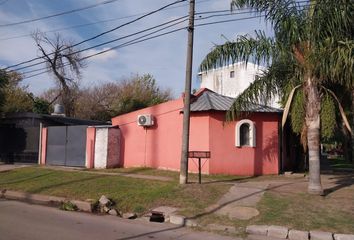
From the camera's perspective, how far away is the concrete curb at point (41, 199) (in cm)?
1298

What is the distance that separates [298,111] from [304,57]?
164 cm

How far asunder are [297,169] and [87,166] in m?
10.2

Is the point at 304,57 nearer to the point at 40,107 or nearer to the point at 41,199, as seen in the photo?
the point at 41,199

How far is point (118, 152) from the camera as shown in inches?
863

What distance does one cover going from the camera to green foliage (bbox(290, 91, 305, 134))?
13508mm

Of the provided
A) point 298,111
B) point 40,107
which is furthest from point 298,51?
point 40,107

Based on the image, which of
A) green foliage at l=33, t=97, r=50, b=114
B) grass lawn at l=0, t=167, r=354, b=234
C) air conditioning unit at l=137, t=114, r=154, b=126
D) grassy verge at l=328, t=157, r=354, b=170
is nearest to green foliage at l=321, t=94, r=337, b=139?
grass lawn at l=0, t=167, r=354, b=234

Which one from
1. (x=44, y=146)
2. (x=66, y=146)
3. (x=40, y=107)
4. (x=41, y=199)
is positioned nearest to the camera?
(x=41, y=199)

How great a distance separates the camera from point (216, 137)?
61.4 ft

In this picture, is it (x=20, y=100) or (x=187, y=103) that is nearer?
(x=187, y=103)

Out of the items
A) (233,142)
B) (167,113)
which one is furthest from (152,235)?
(167,113)

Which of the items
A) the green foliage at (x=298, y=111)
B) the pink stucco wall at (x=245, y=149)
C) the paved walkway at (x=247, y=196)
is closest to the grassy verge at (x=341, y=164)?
the pink stucco wall at (x=245, y=149)

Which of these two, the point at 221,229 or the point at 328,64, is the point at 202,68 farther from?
the point at 221,229

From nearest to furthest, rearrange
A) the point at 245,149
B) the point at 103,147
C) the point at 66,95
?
the point at 245,149 → the point at 103,147 → the point at 66,95
